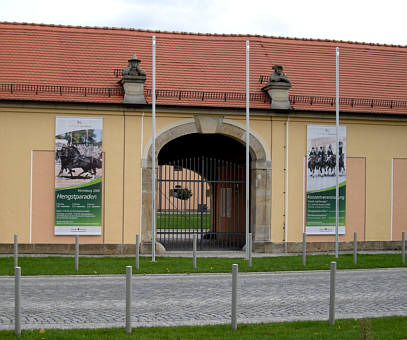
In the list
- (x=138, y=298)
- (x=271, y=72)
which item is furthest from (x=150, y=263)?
(x=271, y=72)

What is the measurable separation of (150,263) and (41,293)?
5548 millimetres

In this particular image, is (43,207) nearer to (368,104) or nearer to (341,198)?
(341,198)

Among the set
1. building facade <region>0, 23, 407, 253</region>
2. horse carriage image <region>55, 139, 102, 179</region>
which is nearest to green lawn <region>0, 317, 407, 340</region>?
building facade <region>0, 23, 407, 253</region>

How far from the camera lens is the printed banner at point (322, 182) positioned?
22328 millimetres

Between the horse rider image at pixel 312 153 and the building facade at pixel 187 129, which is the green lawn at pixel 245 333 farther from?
the horse rider image at pixel 312 153

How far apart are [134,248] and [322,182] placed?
6.87 m

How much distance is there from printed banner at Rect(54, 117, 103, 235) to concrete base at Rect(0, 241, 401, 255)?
51cm

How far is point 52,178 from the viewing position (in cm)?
2077

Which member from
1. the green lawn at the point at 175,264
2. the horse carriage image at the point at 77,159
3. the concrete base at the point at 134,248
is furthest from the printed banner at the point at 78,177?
the green lawn at the point at 175,264

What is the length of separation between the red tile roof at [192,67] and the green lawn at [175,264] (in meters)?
5.52

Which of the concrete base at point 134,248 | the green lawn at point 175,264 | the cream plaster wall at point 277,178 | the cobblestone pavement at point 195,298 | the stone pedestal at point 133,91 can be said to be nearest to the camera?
the cobblestone pavement at point 195,298

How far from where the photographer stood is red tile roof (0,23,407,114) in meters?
21.8

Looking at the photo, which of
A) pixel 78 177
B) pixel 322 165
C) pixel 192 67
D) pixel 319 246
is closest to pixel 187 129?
pixel 192 67

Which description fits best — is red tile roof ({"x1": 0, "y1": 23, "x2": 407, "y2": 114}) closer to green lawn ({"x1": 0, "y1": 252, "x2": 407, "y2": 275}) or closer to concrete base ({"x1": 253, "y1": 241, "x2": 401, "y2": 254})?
concrete base ({"x1": 253, "y1": 241, "x2": 401, "y2": 254})
